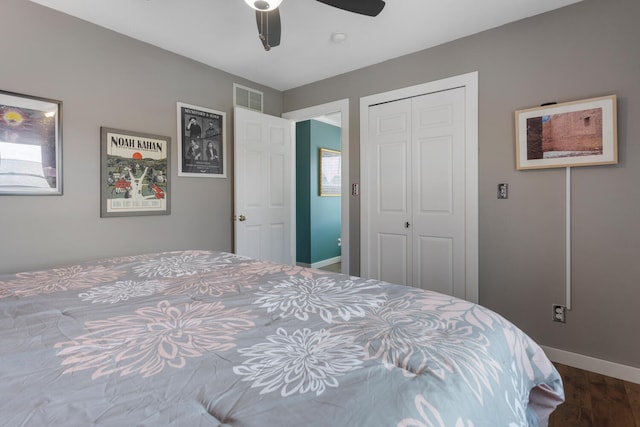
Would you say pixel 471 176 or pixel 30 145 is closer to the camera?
pixel 30 145

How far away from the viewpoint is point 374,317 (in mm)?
977

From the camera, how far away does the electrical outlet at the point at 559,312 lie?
7.52ft

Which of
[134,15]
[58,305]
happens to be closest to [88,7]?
[134,15]

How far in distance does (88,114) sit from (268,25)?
1568mm

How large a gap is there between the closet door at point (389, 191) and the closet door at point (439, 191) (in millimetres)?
76

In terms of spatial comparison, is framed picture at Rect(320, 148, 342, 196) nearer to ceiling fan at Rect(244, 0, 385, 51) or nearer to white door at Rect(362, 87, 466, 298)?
white door at Rect(362, 87, 466, 298)

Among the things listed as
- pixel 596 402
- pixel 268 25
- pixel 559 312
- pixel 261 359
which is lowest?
pixel 596 402

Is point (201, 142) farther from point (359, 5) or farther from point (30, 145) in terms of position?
point (359, 5)

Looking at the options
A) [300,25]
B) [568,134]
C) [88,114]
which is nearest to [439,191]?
[568,134]

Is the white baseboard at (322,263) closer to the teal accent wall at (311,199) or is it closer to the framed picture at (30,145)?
the teal accent wall at (311,199)

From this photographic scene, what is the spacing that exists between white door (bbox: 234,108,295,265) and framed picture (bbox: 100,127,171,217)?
69cm

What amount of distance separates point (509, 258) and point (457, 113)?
1.25 metres

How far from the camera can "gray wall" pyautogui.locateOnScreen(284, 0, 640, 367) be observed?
6.79 ft

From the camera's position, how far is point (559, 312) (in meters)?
2.30
